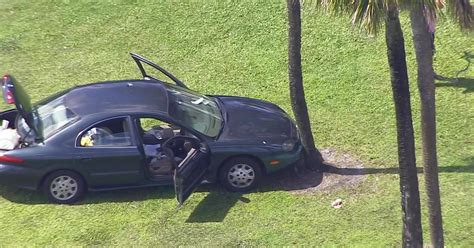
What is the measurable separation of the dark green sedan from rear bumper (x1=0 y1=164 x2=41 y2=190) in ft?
0.04

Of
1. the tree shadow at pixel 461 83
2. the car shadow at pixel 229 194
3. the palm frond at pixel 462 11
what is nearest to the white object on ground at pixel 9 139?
the car shadow at pixel 229 194

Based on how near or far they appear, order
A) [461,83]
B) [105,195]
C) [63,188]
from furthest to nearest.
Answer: [461,83]
[105,195]
[63,188]

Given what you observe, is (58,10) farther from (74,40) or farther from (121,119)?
(121,119)

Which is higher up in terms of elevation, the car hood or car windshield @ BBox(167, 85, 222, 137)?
car windshield @ BBox(167, 85, 222, 137)

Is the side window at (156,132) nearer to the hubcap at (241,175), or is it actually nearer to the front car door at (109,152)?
the front car door at (109,152)

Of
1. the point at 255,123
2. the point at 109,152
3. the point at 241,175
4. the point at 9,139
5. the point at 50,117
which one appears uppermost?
the point at 50,117

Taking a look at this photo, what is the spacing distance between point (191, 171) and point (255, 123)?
1481 mm

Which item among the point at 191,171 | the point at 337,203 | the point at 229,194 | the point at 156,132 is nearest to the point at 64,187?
the point at 156,132

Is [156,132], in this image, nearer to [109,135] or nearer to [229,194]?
[109,135]

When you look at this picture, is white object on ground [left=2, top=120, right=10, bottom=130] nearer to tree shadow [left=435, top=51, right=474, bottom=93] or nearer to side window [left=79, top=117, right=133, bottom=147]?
side window [left=79, top=117, right=133, bottom=147]

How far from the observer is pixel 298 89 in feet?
38.0

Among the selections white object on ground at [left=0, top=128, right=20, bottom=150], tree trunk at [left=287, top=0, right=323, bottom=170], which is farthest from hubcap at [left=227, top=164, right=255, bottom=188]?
white object on ground at [left=0, top=128, right=20, bottom=150]

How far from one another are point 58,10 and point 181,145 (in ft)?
24.5

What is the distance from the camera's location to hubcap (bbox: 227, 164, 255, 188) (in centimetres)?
1111
